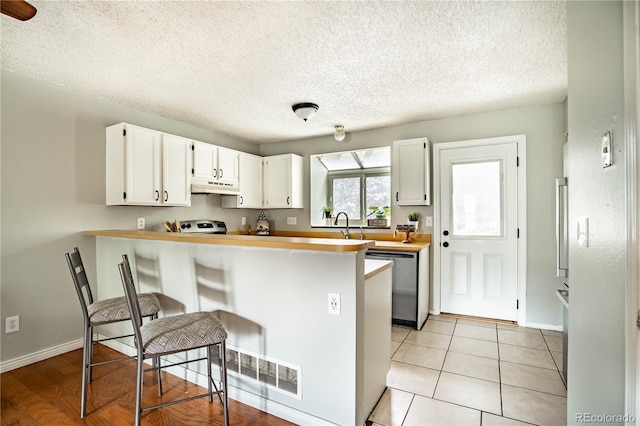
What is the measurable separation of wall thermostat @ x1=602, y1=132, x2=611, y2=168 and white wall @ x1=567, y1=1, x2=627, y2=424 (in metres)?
0.03

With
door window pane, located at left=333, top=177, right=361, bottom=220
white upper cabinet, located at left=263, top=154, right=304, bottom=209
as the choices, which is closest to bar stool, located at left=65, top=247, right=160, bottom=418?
white upper cabinet, located at left=263, top=154, right=304, bottom=209

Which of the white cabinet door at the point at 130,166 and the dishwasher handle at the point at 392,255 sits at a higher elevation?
the white cabinet door at the point at 130,166

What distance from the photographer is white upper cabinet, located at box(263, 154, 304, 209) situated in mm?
4570

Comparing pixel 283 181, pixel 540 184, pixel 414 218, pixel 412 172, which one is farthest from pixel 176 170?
pixel 540 184

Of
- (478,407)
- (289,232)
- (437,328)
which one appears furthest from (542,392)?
(289,232)

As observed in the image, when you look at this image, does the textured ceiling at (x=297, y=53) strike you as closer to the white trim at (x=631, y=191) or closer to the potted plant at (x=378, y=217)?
the white trim at (x=631, y=191)

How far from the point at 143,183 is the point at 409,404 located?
3.07 metres

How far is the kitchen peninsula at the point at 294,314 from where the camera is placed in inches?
62.7

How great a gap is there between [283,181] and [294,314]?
3.11 meters

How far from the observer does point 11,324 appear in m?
2.44

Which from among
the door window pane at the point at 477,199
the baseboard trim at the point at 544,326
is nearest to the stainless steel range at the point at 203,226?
the door window pane at the point at 477,199

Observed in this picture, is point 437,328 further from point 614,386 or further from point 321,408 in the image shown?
point 614,386

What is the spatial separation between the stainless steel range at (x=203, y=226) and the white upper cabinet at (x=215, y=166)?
0.52 metres

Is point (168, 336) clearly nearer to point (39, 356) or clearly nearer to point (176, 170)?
point (39, 356)
